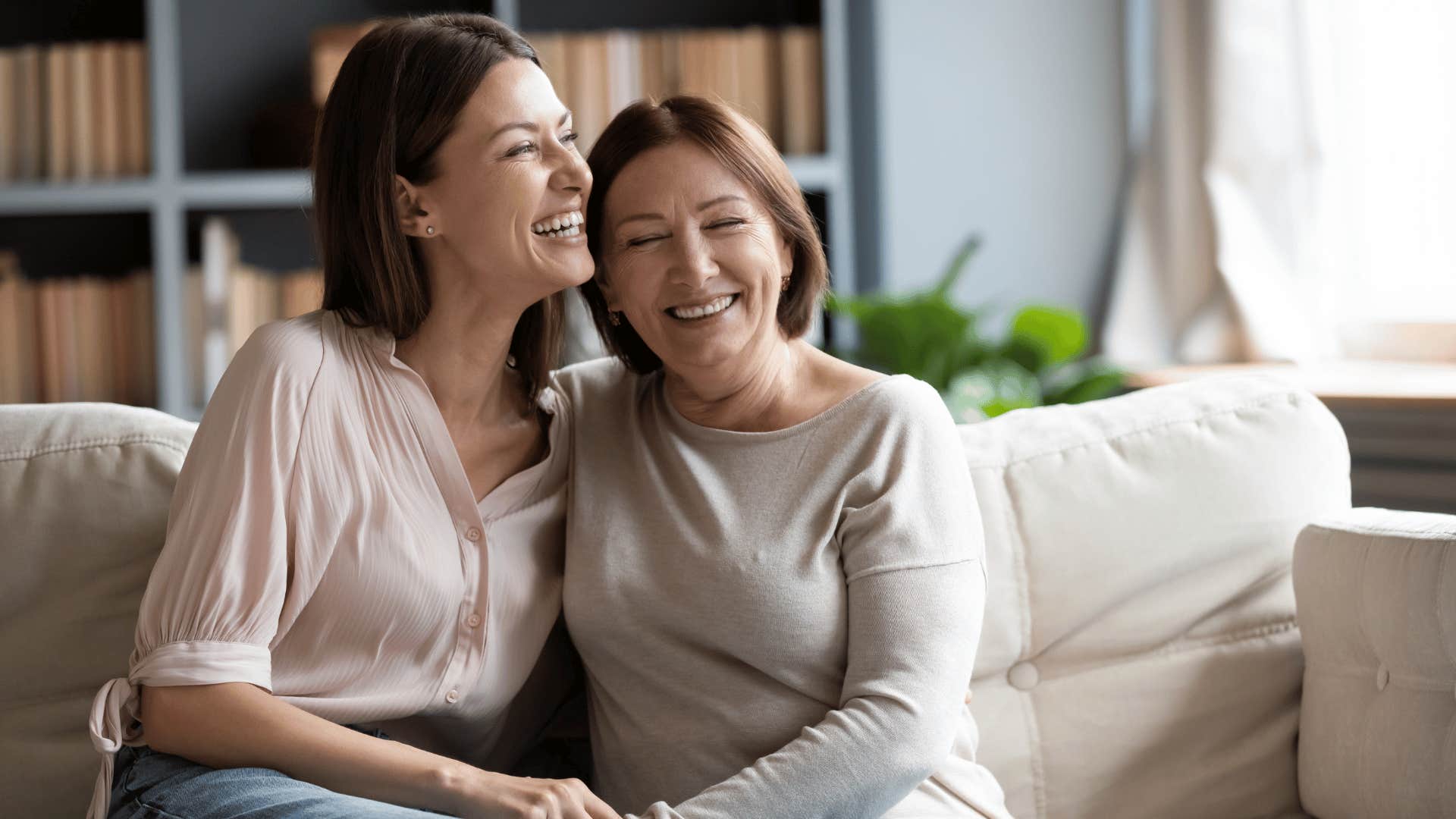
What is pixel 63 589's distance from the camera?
1451mm

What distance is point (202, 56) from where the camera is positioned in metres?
3.20

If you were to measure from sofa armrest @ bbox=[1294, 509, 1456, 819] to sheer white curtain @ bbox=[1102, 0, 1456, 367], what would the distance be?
54.0 inches

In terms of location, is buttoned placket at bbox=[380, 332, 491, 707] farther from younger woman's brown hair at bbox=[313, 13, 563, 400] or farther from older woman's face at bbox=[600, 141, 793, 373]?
older woman's face at bbox=[600, 141, 793, 373]

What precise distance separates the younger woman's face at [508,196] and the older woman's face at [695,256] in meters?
0.06

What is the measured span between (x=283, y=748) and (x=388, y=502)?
26cm

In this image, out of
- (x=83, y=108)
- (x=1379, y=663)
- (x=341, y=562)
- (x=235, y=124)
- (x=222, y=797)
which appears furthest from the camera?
(x=235, y=124)

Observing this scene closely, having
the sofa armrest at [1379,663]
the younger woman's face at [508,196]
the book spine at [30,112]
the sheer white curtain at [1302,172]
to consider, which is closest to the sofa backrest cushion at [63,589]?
the younger woman's face at [508,196]

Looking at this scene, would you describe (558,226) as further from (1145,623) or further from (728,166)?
(1145,623)

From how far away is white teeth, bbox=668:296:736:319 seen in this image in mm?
1393

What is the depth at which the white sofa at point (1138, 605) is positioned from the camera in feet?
4.71

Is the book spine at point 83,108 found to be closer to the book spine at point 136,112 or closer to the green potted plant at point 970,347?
Answer: the book spine at point 136,112

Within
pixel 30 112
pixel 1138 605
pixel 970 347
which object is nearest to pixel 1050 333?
pixel 970 347

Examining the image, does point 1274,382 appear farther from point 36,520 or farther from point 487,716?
point 36,520

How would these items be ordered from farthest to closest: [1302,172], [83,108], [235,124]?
[235,124] < [83,108] < [1302,172]
